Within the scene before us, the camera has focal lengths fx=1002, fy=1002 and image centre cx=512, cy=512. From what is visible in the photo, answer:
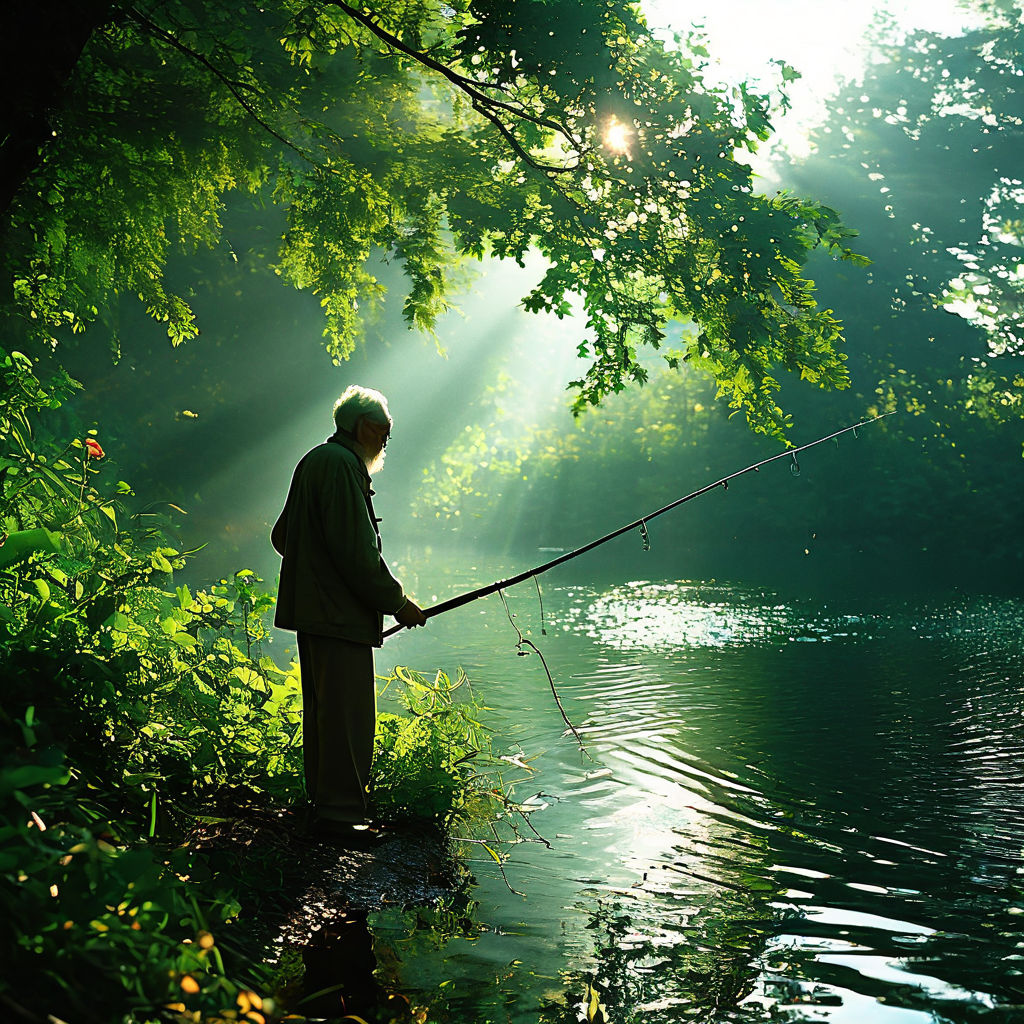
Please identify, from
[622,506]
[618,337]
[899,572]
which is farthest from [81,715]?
[622,506]

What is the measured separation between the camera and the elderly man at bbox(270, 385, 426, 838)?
4.20 meters

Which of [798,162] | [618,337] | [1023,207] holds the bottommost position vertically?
[618,337]

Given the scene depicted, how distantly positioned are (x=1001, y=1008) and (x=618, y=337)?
4.34 metres

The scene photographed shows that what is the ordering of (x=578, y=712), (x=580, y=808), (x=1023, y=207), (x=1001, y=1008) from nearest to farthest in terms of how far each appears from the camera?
(x=1001, y=1008)
(x=580, y=808)
(x=578, y=712)
(x=1023, y=207)

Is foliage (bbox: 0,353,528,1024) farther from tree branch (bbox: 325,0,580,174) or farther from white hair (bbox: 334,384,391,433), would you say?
tree branch (bbox: 325,0,580,174)

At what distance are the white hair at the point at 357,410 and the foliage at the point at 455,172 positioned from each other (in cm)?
217

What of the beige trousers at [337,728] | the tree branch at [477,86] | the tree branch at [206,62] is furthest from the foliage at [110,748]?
the tree branch at [477,86]

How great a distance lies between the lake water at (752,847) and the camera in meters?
3.49

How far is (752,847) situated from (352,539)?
283 centimetres

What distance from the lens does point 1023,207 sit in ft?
106

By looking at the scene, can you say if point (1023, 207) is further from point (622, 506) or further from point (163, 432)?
point (163, 432)

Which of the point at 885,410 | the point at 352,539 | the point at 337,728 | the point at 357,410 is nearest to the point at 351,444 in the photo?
the point at 357,410

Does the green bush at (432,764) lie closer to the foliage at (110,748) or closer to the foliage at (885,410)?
the foliage at (110,748)

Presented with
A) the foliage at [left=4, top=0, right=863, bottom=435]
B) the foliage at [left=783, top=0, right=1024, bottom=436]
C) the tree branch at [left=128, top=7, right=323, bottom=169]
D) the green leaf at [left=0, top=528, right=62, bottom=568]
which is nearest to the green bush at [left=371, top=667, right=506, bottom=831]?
the green leaf at [left=0, top=528, right=62, bottom=568]
